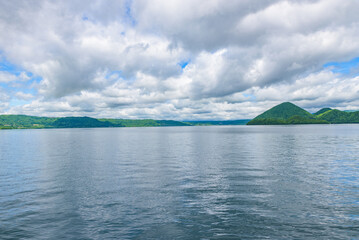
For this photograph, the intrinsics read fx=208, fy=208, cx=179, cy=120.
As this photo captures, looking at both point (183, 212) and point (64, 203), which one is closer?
point (183, 212)

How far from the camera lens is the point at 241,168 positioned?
40.2 metres

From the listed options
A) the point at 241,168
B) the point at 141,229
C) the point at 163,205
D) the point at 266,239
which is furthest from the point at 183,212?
the point at 241,168

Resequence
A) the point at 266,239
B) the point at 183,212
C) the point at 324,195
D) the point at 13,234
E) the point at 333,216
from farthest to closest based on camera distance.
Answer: the point at 324,195, the point at 183,212, the point at 333,216, the point at 13,234, the point at 266,239

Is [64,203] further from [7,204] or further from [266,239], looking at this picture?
[266,239]

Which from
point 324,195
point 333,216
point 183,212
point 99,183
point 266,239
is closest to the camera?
point 266,239

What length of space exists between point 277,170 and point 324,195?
14.2 metres

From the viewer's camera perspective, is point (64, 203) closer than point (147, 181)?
Yes

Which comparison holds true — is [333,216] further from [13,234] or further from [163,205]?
[13,234]

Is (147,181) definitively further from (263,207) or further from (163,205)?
(263,207)

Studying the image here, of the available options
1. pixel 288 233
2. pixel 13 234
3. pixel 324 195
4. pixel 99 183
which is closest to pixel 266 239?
pixel 288 233

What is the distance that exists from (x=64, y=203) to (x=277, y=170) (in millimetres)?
34027

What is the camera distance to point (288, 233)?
51.6ft

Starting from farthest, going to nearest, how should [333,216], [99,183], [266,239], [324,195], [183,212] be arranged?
[99,183], [324,195], [183,212], [333,216], [266,239]

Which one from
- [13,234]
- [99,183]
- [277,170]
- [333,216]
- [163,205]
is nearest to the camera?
[13,234]
